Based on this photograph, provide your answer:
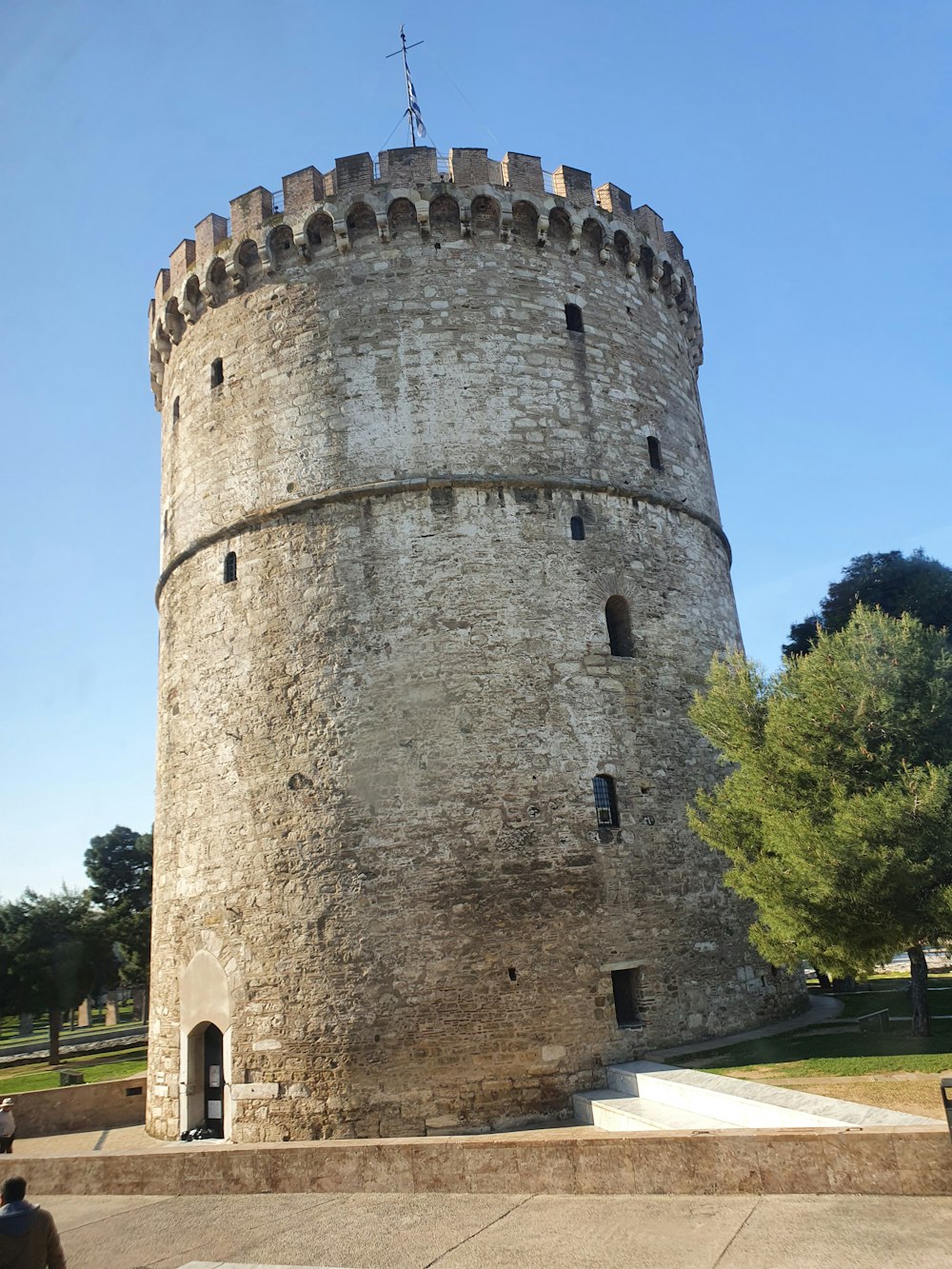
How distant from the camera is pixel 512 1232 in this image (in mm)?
6250

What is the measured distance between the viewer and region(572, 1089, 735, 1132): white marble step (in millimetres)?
8539

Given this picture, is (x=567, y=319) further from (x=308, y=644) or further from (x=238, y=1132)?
(x=238, y=1132)

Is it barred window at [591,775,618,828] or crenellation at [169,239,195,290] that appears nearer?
barred window at [591,775,618,828]

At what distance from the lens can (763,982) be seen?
43.1ft

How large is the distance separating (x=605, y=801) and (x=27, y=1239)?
8.63 meters

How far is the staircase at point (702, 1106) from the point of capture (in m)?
6.90

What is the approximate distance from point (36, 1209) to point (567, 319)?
13.0 m

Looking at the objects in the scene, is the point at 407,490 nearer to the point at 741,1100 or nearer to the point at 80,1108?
the point at 741,1100

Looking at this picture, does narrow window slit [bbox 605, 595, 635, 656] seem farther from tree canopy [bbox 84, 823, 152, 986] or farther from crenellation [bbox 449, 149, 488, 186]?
tree canopy [bbox 84, 823, 152, 986]

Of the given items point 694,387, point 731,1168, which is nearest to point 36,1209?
point 731,1168

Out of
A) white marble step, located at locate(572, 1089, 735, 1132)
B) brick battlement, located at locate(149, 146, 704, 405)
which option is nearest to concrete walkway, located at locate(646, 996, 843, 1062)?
white marble step, located at locate(572, 1089, 735, 1132)

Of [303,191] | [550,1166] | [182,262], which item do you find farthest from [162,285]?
[550,1166]

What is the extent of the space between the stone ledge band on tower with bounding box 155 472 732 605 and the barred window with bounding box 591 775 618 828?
4.16 m

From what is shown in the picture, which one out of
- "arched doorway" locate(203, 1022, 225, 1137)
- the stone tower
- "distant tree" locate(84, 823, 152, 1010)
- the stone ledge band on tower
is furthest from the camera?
"distant tree" locate(84, 823, 152, 1010)
